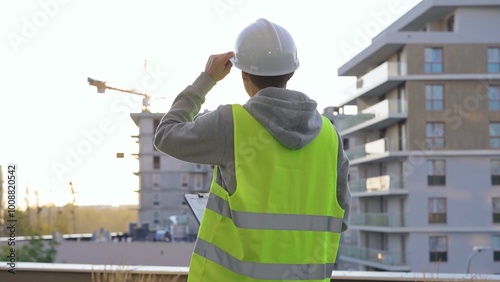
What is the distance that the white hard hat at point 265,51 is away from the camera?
1.44 metres

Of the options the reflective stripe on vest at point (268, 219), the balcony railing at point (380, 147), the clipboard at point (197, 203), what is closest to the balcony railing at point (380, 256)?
the balcony railing at point (380, 147)

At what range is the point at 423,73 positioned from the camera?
28969 millimetres

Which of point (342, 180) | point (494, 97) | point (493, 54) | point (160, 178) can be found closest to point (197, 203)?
point (342, 180)

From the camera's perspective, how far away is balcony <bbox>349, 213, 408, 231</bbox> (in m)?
29.0

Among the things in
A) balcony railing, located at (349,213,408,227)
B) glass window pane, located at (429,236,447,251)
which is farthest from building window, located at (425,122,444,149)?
glass window pane, located at (429,236,447,251)

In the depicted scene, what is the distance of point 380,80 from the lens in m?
30.3

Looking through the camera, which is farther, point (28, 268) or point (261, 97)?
point (28, 268)

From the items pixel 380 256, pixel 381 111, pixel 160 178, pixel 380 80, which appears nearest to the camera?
pixel 380 256

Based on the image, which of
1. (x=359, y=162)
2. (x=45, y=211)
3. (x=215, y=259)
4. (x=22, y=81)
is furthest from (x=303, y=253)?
(x=45, y=211)

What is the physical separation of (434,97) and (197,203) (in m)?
28.4

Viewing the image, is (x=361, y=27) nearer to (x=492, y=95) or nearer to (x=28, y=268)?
(x=28, y=268)

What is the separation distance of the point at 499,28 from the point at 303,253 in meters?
29.6

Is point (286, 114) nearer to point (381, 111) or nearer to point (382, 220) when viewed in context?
point (382, 220)

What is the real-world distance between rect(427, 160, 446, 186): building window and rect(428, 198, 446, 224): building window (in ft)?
2.20
